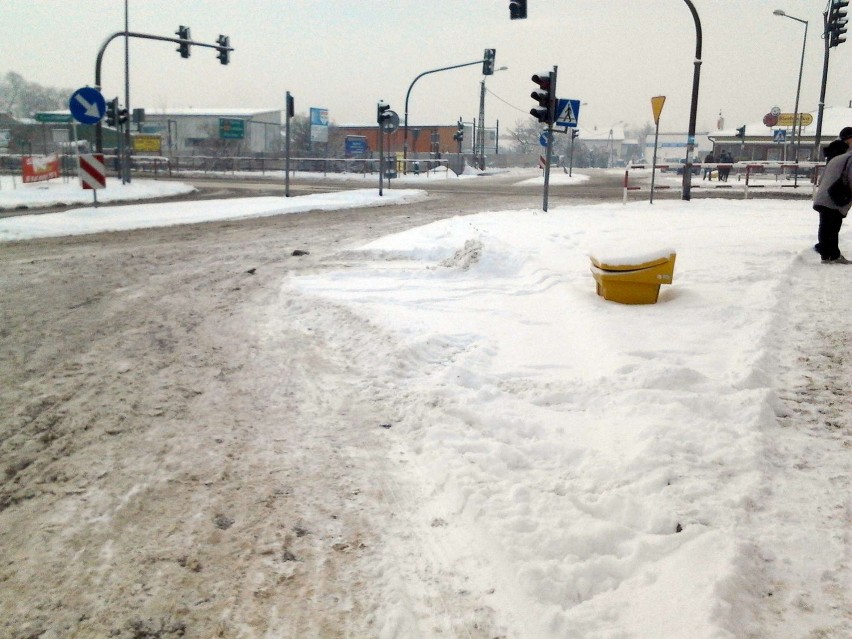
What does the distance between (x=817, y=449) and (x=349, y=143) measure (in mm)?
64607

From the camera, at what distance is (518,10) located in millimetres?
20141

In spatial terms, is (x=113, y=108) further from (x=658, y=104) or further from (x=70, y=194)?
(x=658, y=104)

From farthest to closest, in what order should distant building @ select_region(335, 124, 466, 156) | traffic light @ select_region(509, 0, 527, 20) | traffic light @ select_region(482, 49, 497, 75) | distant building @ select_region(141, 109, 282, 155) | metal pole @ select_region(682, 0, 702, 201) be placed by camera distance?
distant building @ select_region(335, 124, 466, 156)
distant building @ select_region(141, 109, 282, 155)
traffic light @ select_region(482, 49, 497, 75)
traffic light @ select_region(509, 0, 527, 20)
metal pole @ select_region(682, 0, 702, 201)

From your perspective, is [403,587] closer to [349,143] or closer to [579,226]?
[579,226]

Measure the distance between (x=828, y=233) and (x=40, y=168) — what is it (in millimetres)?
26622

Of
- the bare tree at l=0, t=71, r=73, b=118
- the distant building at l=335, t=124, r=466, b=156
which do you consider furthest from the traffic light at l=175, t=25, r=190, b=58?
the bare tree at l=0, t=71, r=73, b=118

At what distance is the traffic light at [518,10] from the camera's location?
66.0 feet

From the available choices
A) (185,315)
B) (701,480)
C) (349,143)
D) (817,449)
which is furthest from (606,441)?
(349,143)

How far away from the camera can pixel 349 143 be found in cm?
6581

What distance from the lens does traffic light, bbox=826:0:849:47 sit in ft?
76.6

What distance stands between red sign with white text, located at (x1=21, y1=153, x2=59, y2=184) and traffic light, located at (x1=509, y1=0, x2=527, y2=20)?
17.9 metres

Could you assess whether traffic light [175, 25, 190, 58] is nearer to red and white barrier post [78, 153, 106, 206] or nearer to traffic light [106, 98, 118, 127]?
traffic light [106, 98, 118, 127]

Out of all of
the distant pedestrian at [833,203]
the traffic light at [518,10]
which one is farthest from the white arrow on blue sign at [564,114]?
the distant pedestrian at [833,203]

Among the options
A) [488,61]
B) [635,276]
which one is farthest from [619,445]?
[488,61]
